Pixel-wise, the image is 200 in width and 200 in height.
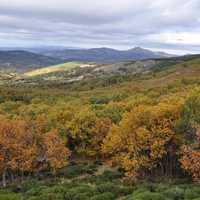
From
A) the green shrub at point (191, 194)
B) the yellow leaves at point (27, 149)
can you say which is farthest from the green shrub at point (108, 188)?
the yellow leaves at point (27, 149)

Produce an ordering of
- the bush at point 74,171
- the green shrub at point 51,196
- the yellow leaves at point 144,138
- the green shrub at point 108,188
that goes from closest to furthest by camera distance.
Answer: the green shrub at point 51,196
the green shrub at point 108,188
the yellow leaves at point 144,138
the bush at point 74,171

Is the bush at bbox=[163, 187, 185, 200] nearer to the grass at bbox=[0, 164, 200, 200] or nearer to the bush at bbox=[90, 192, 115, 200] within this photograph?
the grass at bbox=[0, 164, 200, 200]

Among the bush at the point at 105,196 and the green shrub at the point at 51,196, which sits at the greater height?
the bush at the point at 105,196

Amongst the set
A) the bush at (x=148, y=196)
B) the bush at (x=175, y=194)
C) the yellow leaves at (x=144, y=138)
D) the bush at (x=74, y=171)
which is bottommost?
the bush at (x=74, y=171)

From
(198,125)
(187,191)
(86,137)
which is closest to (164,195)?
(187,191)

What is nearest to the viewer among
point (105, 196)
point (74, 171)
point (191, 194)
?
point (191, 194)

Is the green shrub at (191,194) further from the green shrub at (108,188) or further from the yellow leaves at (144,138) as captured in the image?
the yellow leaves at (144,138)

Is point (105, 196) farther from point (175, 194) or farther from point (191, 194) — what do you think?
point (191, 194)

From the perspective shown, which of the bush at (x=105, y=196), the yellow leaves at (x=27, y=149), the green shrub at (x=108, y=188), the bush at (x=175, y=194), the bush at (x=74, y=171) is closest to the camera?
the bush at (x=175, y=194)

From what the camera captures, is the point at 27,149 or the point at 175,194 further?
the point at 27,149

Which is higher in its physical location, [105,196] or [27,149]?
[27,149]

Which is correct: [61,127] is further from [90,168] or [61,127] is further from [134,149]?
[134,149]

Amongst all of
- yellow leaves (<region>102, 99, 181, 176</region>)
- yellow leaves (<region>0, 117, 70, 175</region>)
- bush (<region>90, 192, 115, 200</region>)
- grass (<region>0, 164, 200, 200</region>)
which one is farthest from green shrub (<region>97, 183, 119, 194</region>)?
yellow leaves (<region>0, 117, 70, 175</region>)


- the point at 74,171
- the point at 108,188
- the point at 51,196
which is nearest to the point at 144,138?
the point at 108,188
